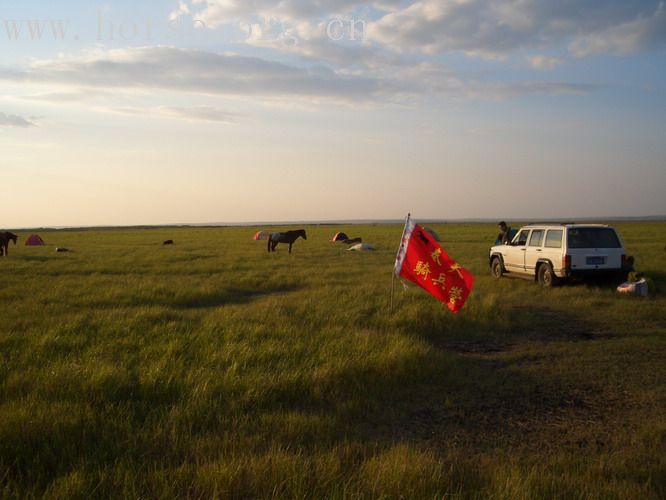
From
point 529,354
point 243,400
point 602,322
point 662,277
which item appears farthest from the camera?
point 662,277

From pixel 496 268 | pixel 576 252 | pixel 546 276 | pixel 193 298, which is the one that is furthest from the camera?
pixel 496 268

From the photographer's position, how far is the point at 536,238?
1557cm

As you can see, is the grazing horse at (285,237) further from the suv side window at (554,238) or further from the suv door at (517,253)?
the suv side window at (554,238)

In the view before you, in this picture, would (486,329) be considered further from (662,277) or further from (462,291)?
(662,277)

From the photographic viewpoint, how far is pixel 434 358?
7.39 m

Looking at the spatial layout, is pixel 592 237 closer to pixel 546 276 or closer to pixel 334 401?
pixel 546 276

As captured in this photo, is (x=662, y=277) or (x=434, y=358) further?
(x=662, y=277)

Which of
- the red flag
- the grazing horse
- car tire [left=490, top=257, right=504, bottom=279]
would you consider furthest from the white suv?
the grazing horse

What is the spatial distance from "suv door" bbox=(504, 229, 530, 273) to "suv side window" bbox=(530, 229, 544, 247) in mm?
326

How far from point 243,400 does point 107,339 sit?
12.8 feet

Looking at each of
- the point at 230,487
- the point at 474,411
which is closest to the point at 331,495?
the point at 230,487

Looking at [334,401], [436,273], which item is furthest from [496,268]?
[334,401]

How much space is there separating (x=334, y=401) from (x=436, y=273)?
4.41 meters

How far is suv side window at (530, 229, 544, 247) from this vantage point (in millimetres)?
15352
